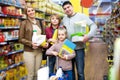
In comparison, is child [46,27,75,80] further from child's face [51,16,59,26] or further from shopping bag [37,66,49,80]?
shopping bag [37,66,49,80]

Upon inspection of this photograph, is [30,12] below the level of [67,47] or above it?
above

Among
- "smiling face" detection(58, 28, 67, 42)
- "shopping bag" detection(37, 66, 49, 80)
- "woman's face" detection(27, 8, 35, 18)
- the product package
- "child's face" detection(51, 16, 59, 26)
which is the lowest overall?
"shopping bag" detection(37, 66, 49, 80)

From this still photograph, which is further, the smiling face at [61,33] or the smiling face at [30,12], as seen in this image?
the smiling face at [30,12]

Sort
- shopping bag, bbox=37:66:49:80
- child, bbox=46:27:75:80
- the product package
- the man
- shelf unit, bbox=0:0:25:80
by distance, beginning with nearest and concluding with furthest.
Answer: shopping bag, bbox=37:66:49:80 → the product package → child, bbox=46:27:75:80 → the man → shelf unit, bbox=0:0:25:80

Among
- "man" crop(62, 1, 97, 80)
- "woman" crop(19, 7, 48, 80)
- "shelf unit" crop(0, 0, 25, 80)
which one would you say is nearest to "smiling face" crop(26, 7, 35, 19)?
"woman" crop(19, 7, 48, 80)

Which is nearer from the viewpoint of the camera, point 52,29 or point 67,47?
point 67,47

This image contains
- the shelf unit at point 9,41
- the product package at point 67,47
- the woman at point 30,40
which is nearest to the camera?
the product package at point 67,47

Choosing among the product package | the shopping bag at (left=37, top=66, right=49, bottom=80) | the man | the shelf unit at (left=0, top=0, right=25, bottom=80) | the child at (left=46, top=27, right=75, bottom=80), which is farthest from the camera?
the shelf unit at (left=0, top=0, right=25, bottom=80)

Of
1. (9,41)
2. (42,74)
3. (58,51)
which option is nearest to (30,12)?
(58,51)

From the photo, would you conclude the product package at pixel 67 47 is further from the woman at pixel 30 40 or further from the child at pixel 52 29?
the woman at pixel 30 40

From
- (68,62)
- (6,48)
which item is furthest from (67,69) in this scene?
(6,48)

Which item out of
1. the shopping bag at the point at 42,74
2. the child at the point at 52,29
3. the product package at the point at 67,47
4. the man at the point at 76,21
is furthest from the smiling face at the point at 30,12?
the shopping bag at the point at 42,74

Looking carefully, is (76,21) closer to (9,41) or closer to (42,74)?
(42,74)

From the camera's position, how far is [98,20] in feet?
61.5
